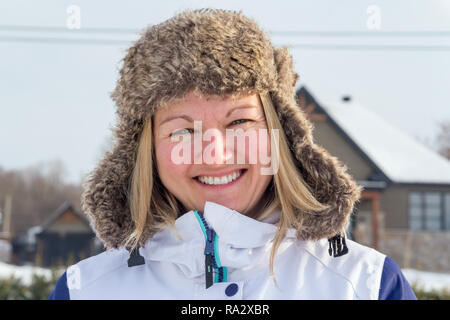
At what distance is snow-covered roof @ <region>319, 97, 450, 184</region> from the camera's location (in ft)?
62.5

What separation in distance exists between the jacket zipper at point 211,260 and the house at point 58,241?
65.4 feet

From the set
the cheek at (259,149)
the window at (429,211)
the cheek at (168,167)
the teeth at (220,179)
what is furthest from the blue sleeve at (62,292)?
the window at (429,211)

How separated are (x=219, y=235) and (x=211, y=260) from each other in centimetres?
9

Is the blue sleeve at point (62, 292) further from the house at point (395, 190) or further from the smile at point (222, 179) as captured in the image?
the house at point (395, 190)

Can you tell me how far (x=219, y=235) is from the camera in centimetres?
193

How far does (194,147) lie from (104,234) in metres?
0.55

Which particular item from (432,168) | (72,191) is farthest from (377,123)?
(72,191)

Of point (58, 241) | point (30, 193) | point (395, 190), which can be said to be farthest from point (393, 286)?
point (30, 193)

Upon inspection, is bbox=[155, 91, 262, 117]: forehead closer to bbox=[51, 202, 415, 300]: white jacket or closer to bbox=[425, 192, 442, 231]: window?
bbox=[51, 202, 415, 300]: white jacket

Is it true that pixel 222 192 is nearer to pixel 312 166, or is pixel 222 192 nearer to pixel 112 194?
pixel 312 166

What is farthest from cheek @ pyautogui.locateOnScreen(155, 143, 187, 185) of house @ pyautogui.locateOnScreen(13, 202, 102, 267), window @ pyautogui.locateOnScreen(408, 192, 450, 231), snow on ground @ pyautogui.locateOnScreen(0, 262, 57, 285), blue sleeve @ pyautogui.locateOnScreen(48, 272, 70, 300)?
house @ pyautogui.locateOnScreen(13, 202, 102, 267)

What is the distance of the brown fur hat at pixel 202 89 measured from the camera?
1.96 m

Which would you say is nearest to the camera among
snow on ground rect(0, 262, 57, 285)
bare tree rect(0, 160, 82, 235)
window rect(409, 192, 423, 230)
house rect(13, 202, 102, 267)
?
snow on ground rect(0, 262, 57, 285)

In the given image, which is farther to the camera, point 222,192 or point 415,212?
point 415,212
